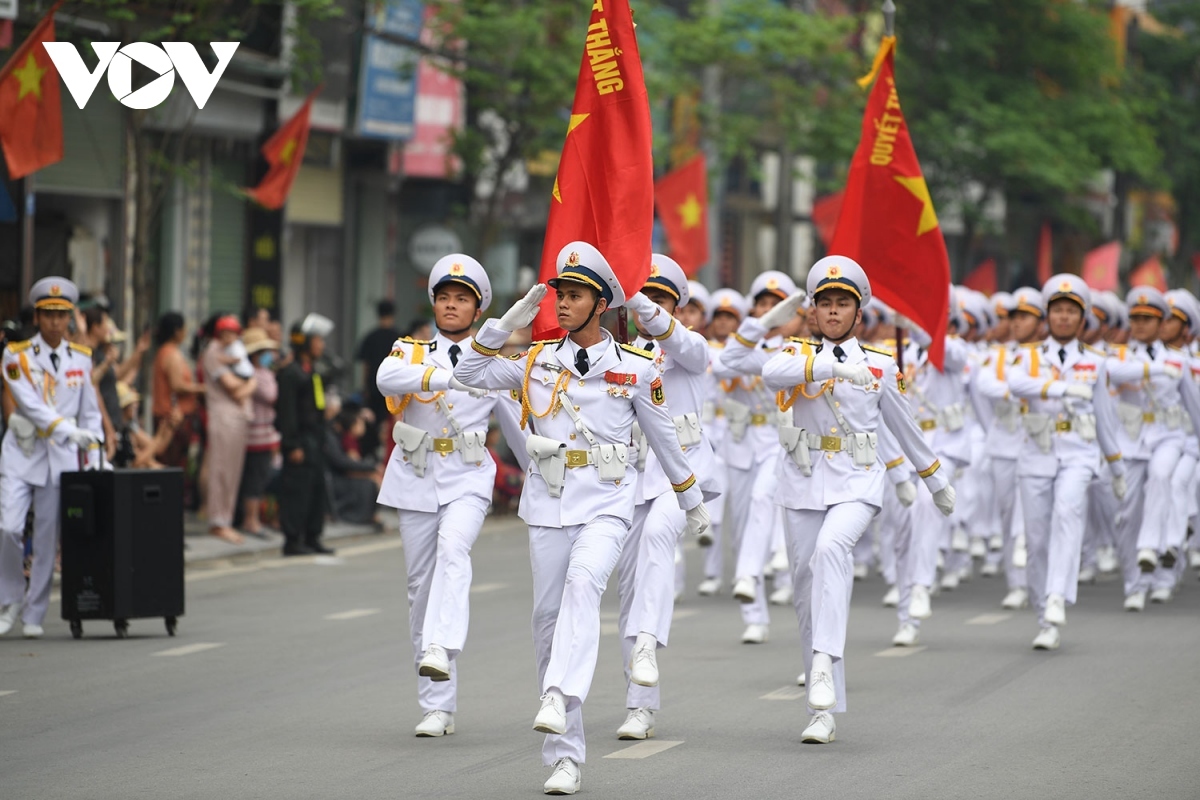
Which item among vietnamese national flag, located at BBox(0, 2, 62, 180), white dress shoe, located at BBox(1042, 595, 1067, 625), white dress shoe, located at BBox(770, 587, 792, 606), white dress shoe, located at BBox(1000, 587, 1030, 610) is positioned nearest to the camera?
white dress shoe, located at BBox(1042, 595, 1067, 625)

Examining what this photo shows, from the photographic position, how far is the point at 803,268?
47.0 m

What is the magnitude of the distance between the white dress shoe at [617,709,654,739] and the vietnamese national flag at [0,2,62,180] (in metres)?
7.61

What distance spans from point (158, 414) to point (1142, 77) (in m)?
34.3

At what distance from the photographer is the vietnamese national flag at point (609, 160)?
31.4 ft

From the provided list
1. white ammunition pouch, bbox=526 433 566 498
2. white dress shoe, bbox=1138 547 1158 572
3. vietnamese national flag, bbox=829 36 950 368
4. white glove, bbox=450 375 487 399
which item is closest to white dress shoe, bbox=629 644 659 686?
white ammunition pouch, bbox=526 433 566 498

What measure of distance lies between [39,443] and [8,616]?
43.7 inches

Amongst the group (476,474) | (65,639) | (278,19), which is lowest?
(65,639)

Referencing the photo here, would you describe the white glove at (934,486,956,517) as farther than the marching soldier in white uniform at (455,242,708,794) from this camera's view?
Yes

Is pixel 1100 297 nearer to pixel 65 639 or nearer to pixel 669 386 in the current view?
pixel 669 386

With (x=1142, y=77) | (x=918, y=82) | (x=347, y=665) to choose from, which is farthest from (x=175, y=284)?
(x=1142, y=77)

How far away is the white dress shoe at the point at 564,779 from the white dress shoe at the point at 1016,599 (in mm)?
7521

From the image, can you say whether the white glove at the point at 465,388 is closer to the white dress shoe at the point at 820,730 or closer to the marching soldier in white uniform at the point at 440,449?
the marching soldier in white uniform at the point at 440,449

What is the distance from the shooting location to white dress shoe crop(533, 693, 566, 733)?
7.70 m

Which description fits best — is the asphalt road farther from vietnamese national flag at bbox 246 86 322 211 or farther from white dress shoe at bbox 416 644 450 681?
vietnamese national flag at bbox 246 86 322 211
